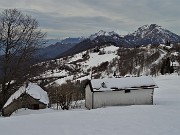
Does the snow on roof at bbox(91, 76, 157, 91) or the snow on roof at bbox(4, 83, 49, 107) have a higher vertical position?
the snow on roof at bbox(91, 76, 157, 91)

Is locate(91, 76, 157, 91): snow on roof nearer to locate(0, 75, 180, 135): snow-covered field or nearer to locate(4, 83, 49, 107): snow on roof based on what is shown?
locate(4, 83, 49, 107): snow on roof

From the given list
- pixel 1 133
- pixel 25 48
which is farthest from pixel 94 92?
pixel 1 133

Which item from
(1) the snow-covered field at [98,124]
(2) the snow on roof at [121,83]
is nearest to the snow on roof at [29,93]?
(2) the snow on roof at [121,83]

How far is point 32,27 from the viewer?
104ft

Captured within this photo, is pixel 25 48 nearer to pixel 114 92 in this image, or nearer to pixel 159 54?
pixel 114 92

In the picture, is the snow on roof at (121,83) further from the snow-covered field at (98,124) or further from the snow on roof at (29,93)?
the snow-covered field at (98,124)

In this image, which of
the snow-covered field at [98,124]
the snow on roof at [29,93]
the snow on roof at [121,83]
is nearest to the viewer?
the snow-covered field at [98,124]

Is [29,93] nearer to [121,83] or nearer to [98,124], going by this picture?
[121,83]

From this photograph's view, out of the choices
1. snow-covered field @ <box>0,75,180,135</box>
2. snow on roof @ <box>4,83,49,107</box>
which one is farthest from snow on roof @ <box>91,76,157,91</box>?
snow-covered field @ <box>0,75,180,135</box>

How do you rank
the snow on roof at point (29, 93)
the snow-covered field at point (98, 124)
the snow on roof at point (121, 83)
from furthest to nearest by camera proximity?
the snow on roof at point (29, 93) → the snow on roof at point (121, 83) → the snow-covered field at point (98, 124)

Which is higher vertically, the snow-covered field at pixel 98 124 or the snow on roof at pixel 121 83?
the snow on roof at pixel 121 83

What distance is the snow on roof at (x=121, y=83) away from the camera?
35.0m

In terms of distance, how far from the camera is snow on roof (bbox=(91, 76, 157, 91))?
3500 cm

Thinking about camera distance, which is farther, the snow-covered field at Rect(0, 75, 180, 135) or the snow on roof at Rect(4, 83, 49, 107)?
the snow on roof at Rect(4, 83, 49, 107)
